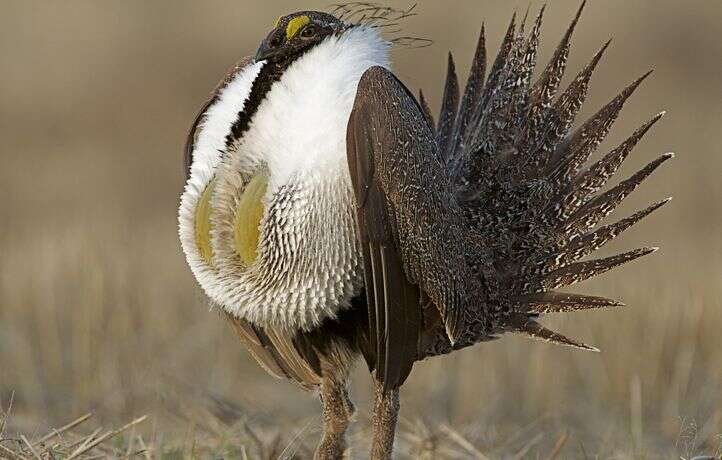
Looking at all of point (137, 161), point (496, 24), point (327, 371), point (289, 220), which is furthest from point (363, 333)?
point (496, 24)

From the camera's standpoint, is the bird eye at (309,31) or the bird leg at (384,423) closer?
the bird eye at (309,31)

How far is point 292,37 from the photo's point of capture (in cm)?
324

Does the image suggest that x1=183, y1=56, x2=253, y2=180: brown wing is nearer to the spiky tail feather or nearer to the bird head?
the bird head

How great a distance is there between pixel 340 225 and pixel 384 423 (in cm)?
60

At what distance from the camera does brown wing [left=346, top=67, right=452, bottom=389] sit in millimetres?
3010

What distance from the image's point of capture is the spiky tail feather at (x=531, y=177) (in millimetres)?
3686

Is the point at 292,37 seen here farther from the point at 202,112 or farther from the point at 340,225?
the point at 340,225

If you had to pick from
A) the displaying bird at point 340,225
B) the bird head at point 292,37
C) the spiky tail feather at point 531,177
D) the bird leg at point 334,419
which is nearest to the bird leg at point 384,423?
the displaying bird at point 340,225

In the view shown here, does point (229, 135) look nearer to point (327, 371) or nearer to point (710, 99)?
point (327, 371)

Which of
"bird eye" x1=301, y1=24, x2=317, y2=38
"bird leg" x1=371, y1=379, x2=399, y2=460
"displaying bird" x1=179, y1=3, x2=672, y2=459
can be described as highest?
"bird eye" x1=301, y1=24, x2=317, y2=38

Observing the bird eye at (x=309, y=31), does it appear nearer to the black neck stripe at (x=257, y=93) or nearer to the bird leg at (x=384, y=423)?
the black neck stripe at (x=257, y=93)

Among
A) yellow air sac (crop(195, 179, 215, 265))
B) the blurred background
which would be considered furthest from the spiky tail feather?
yellow air sac (crop(195, 179, 215, 265))

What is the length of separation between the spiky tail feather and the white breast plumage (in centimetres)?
61

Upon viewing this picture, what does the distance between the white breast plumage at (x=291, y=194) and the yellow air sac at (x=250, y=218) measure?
Answer: 0.7 inches
